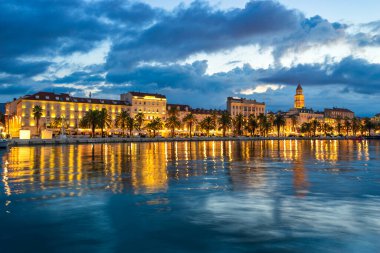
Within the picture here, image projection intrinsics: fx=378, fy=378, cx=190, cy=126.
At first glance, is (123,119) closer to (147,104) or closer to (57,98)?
(57,98)

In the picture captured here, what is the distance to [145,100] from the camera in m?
166

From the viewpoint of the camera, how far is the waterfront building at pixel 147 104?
538ft

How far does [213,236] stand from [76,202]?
7.29 m

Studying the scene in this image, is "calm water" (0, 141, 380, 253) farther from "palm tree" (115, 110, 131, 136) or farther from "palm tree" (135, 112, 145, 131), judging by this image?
"palm tree" (135, 112, 145, 131)

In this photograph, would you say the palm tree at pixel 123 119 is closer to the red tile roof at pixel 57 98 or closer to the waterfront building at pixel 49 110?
the waterfront building at pixel 49 110

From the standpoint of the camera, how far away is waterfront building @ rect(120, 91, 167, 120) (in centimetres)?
16388

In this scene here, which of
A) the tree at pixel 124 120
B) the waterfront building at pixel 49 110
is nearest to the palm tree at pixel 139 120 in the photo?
the tree at pixel 124 120

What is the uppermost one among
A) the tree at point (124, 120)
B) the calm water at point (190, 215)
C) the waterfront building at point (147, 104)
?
the waterfront building at point (147, 104)

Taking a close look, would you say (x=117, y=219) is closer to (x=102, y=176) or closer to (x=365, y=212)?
(x=365, y=212)

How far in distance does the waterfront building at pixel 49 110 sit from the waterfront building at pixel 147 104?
940cm

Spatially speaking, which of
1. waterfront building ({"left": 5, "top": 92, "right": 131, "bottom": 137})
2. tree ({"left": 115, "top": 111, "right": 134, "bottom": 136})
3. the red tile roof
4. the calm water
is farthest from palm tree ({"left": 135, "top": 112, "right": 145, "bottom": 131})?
the calm water

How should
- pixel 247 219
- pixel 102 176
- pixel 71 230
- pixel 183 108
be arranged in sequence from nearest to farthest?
1. pixel 71 230
2. pixel 247 219
3. pixel 102 176
4. pixel 183 108

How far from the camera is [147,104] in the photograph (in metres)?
167

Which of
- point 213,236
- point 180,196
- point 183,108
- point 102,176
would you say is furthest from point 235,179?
point 183,108
